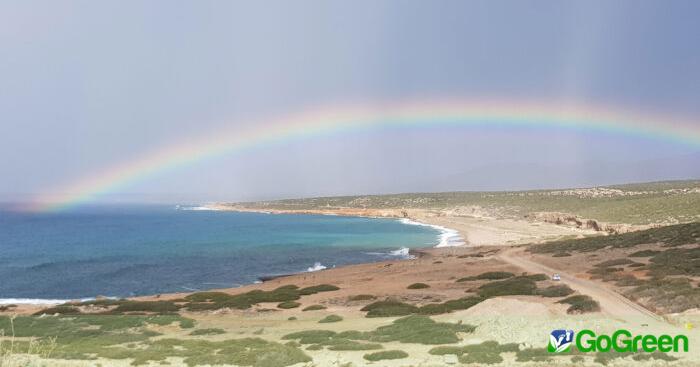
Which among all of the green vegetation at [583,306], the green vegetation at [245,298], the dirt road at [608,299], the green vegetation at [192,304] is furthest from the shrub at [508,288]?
the green vegetation at [192,304]

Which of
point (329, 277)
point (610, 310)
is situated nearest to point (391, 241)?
point (329, 277)

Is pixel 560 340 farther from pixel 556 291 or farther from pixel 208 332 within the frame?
pixel 208 332

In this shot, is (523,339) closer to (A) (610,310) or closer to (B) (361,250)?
(A) (610,310)

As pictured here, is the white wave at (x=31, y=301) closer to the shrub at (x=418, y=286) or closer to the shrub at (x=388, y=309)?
the shrub at (x=388, y=309)

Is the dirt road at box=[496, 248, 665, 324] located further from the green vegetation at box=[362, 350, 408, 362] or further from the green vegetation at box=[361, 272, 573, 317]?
the green vegetation at box=[362, 350, 408, 362]

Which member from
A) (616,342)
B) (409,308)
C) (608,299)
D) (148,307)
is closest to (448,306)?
(409,308)
